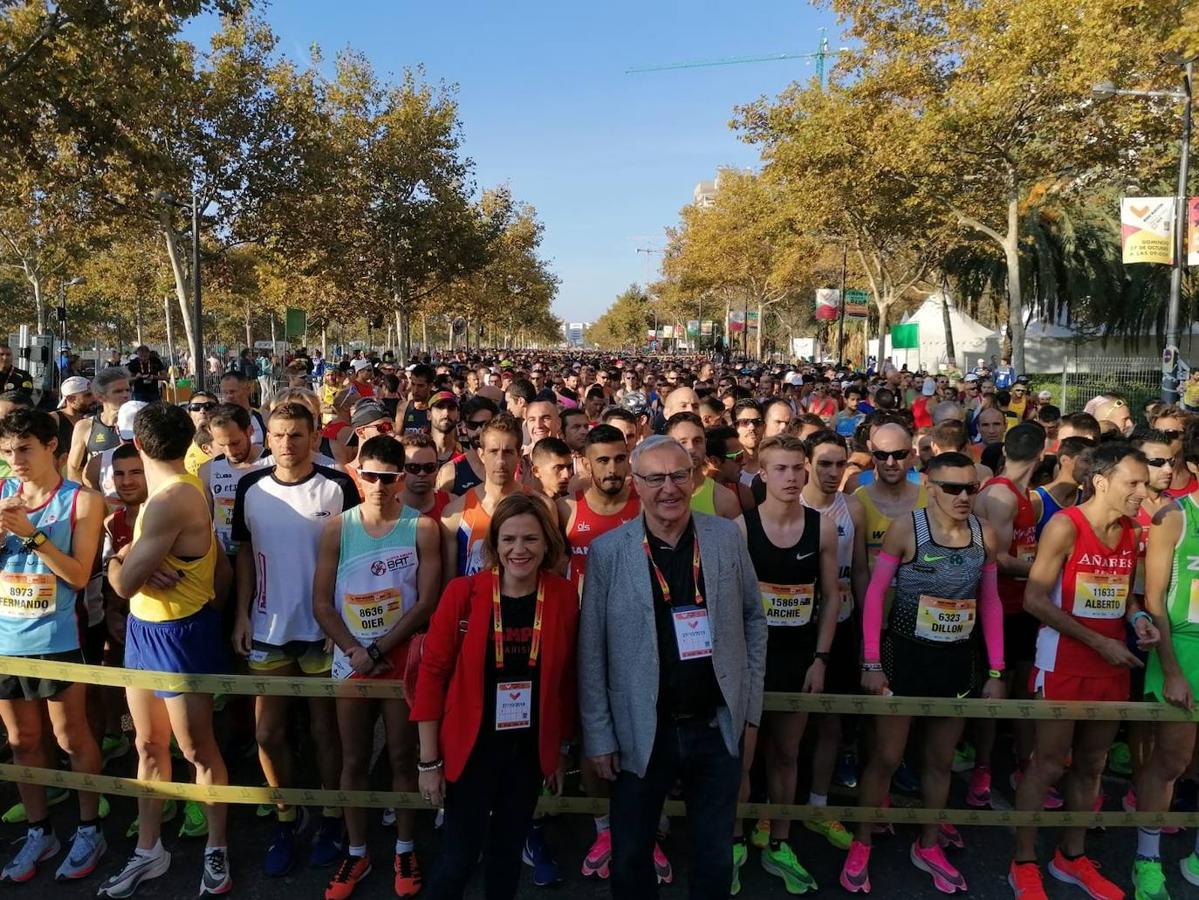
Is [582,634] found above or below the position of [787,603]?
above

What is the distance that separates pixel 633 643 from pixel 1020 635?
2.85m

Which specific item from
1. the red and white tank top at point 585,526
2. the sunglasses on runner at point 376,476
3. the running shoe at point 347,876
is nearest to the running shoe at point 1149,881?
the red and white tank top at point 585,526

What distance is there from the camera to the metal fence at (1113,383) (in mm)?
20438

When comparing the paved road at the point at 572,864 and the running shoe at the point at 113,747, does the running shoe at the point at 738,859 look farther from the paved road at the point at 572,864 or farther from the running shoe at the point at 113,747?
the running shoe at the point at 113,747

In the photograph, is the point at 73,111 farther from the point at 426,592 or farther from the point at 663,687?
the point at 663,687

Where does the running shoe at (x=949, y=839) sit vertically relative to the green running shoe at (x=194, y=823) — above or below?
below

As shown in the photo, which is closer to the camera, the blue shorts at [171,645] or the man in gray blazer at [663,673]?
the man in gray blazer at [663,673]

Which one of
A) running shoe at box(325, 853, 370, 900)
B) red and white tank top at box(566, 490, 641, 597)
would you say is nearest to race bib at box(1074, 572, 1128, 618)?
red and white tank top at box(566, 490, 641, 597)

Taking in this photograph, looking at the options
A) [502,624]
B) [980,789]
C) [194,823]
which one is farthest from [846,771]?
[194,823]

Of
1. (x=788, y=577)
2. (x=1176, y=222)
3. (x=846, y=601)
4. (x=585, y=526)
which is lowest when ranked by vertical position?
(x=846, y=601)

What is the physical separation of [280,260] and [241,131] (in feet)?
24.5

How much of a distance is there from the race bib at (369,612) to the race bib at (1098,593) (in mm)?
2989

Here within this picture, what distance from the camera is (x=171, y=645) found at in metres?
3.49

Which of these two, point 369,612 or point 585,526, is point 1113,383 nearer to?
point 585,526
